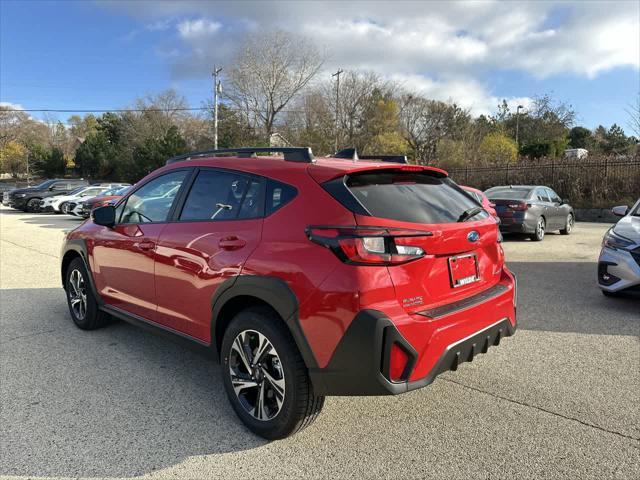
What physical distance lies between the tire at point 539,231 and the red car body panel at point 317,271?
9.46 m

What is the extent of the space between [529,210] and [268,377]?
34.5ft

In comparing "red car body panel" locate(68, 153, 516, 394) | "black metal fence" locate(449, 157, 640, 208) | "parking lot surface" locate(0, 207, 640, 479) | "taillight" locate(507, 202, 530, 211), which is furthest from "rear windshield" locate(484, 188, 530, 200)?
"black metal fence" locate(449, 157, 640, 208)

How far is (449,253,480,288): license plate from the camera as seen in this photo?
2.80 meters

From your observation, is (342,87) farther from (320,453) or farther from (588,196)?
(320,453)

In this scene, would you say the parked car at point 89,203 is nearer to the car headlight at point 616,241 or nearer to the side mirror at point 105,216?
the side mirror at point 105,216

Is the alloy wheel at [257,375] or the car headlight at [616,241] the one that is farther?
the car headlight at [616,241]

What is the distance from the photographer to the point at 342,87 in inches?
1738

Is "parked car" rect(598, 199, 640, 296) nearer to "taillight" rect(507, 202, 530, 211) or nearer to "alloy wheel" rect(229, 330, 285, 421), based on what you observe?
"alloy wheel" rect(229, 330, 285, 421)

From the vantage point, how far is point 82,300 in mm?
4883

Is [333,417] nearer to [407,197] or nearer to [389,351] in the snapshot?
[389,351]

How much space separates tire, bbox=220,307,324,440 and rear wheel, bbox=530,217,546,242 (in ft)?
35.3

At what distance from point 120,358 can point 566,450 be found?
11.6 feet

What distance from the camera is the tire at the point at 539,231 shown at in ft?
39.2

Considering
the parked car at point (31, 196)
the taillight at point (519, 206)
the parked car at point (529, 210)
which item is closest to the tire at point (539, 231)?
the parked car at point (529, 210)
